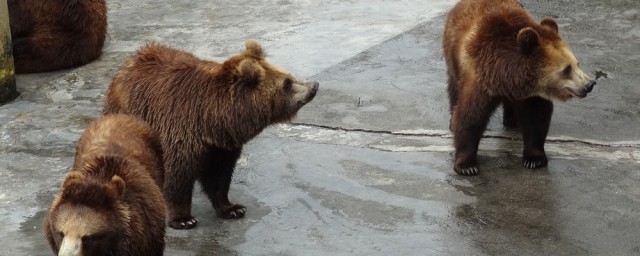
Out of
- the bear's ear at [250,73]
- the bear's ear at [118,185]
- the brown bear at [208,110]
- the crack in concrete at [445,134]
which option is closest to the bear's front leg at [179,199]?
the brown bear at [208,110]

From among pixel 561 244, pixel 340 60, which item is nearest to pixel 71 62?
pixel 340 60

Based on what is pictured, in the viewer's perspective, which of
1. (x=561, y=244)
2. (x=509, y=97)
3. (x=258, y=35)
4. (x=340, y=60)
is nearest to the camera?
(x=561, y=244)

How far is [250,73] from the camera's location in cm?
704

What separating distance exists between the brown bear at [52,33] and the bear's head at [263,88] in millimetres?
4225

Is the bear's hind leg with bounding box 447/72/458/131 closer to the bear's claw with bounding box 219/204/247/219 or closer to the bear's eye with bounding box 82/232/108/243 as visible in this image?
the bear's claw with bounding box 219/204/247/219

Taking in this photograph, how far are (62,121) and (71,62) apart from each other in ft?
6.19

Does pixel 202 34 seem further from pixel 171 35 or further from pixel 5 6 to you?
pixel 5 6

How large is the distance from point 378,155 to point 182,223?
196 cm

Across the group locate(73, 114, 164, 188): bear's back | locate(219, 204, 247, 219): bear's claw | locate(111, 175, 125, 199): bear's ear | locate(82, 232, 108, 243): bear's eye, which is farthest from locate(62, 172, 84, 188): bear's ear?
locate(219, 204, 247, 219): bear's claw

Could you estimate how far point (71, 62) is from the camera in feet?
35.9

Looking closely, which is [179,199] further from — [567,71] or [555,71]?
[567,71]

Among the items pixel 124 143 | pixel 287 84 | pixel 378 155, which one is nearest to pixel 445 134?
pixel 378 155

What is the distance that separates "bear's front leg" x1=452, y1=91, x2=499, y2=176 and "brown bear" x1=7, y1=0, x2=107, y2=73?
469cm

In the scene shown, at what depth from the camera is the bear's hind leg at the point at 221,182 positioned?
7.34 metres
